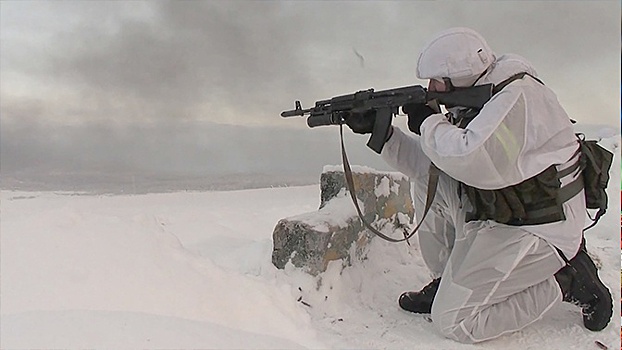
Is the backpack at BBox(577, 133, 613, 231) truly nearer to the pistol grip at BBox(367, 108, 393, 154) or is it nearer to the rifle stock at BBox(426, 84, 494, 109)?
→ the rifle stock at BBox(426, 84, 494, 109)

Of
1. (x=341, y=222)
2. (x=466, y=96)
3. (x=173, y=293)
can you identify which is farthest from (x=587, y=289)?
(x=173, y=293)

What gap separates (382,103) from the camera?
1.35 m

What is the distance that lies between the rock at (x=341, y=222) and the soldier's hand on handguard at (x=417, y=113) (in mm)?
395

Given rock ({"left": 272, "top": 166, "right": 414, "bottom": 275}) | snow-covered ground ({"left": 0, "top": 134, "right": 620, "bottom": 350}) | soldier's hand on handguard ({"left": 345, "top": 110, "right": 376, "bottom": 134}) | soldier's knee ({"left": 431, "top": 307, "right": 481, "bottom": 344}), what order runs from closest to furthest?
snow-covered ground ({"left": 0, "top": 134, "right": 620, "bottom": 350}), soldier's knee ({"left": 431, "top": 307, "right": 481, "bottom": 344}), soldier's hand on handguard ({"left": 345, "top": 110, "right": 376, "bottom": 134}), rock ({"left": 272, "top": 166, "right": 414, "bottom": 275})

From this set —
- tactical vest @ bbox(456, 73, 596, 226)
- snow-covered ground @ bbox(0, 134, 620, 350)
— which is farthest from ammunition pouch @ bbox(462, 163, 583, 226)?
snow-covered ground @ bbox(0, 134, 620, 350)

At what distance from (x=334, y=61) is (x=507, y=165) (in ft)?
3.52

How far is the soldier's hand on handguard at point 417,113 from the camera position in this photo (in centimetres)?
140

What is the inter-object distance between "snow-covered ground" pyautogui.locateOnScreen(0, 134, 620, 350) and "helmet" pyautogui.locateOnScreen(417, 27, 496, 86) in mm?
657

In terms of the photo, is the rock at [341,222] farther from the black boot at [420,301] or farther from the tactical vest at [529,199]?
the tactical vest at [529,199]

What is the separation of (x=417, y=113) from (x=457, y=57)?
22 cm

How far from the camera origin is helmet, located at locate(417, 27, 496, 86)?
48.7 inches

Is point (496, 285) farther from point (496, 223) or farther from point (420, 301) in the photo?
point (420, 301)

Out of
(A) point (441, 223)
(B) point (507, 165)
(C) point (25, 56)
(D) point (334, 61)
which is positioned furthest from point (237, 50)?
(B) point (507, 165)

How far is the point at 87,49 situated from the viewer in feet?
5.63
